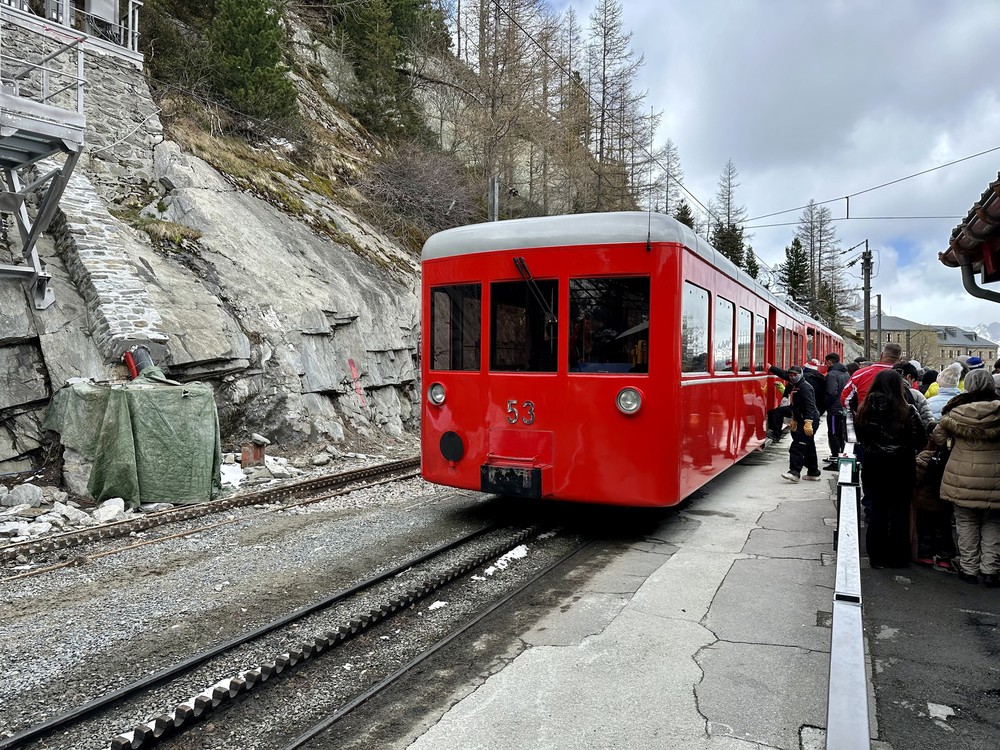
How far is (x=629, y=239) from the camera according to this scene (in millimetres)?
6008

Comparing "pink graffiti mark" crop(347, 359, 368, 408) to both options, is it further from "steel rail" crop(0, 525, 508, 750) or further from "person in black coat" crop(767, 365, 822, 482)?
"steel rail" crop(0, 525, 508, 750)

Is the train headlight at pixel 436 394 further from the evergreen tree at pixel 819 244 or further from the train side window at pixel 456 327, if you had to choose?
the evergreen tree at pixel 819 244

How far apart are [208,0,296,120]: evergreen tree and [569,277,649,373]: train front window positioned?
15.3 metres

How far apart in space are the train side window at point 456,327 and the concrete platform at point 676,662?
2457 mm

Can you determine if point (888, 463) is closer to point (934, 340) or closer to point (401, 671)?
point (401, 671)

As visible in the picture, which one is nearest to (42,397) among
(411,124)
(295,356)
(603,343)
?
(295,356)

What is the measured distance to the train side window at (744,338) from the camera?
862cm

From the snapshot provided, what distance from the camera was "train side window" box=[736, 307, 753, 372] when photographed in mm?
8617

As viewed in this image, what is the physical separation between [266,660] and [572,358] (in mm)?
3586

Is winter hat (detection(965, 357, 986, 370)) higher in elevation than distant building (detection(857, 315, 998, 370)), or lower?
lower

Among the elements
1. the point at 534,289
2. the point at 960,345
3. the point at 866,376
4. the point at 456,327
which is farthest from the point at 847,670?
the point at 960,345

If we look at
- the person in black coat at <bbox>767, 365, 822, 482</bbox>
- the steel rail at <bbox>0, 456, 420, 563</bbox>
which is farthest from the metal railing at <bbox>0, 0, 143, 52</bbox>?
the person in black coat at <bbox>767, 365, 822, 482</bbox>

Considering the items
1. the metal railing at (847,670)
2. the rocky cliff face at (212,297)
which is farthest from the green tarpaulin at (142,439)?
the metal railing at (847,670)

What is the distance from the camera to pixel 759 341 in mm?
10180
